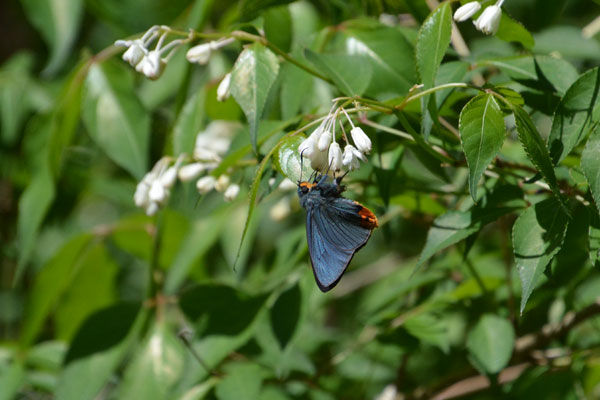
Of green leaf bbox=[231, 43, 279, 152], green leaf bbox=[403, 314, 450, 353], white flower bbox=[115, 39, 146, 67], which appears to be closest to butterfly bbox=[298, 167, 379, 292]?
green leaf bbox=[231, 43, 279, 152]

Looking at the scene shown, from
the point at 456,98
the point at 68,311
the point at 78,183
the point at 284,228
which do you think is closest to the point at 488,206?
the point at 456,98

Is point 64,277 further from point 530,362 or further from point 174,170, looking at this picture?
point 530,362

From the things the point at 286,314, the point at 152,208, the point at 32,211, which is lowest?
the point at 286,314

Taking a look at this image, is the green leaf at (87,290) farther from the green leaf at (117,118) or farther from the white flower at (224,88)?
the white flower at (224,88)

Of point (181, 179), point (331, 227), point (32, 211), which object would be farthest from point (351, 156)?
point (32, 211)

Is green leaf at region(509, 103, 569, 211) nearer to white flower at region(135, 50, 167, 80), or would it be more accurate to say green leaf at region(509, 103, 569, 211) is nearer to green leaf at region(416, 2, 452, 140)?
green leaf at region(416, 2, 452, 140)

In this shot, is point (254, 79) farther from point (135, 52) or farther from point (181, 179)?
point (181, 179)

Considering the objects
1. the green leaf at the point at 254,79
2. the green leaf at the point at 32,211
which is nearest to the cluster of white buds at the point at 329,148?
the green leaf at the point at 254,79
